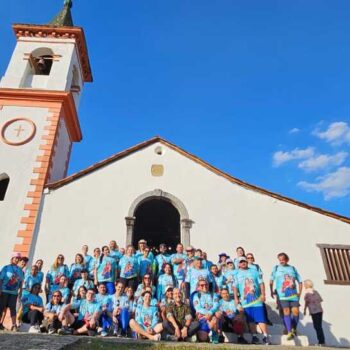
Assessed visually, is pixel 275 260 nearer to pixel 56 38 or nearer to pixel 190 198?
pixel 190 198

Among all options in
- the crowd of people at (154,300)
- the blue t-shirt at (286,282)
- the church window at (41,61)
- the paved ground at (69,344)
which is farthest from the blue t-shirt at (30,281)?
the church window at (41,61)

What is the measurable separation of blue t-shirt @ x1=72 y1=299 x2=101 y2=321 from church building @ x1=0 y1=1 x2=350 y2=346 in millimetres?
2986

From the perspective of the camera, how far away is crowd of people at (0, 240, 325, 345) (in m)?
6.60

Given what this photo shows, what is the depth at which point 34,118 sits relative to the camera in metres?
12.9

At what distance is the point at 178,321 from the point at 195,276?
3.84 feet

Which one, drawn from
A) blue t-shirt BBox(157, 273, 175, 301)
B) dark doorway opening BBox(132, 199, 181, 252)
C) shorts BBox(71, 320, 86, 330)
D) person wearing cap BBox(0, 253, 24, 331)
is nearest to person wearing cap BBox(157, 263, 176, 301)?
blue t-shirt BBox(157, 273, 175, 301)

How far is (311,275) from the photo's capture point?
982 centimetres

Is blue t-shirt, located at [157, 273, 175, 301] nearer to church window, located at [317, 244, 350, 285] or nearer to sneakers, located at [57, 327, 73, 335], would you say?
sneakers, located at [57, 327, 73, 335]

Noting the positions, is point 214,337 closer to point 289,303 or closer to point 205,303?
point 205,303

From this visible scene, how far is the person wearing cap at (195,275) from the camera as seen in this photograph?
24.4ft

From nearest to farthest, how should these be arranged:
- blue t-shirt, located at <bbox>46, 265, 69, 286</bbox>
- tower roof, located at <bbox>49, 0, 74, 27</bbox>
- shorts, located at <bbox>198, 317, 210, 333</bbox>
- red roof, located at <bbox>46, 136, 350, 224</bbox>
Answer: shorts, located at <bbox>198, 317, 210, 333</bbox> < blue t-shirt, located at <bbox>46, 265, 69, 286</bbox> < red roof, located at <bbox>46, 136, 350, 224</bbox> < tower roof, located at <bbox>49, 0, 74, 27</bbox>

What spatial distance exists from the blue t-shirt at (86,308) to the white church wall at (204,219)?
2965 millimetres

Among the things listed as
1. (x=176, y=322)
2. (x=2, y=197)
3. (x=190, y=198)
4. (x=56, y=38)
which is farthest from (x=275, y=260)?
(x=56, y=38)

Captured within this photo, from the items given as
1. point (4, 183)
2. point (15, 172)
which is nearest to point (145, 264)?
point (15, 172)
